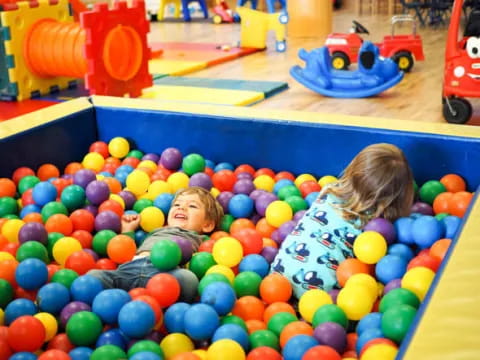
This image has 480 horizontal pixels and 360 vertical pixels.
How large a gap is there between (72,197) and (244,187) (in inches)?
19.2

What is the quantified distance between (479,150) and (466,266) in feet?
2.55

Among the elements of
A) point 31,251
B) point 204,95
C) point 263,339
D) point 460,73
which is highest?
point 460,73

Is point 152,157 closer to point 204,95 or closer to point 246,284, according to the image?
point 246,284

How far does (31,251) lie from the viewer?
5.33 feet

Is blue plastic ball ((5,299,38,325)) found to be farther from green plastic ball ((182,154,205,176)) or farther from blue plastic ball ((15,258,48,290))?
green plastic ball ((182,154,205,176))

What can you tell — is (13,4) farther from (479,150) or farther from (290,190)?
(479,150)

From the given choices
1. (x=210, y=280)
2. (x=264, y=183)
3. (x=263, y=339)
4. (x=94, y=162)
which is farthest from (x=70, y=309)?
(x=94, y=162)

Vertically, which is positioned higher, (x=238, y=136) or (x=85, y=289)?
(x=238, y=136)

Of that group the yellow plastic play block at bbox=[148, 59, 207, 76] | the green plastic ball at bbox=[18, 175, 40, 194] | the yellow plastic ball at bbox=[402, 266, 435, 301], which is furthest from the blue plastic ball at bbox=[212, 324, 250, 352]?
the yellow plastic play block at bbox=[148, 59, 207, 76]

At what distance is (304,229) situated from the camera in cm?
167

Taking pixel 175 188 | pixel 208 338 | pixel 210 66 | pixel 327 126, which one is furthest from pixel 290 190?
pixel 210 66

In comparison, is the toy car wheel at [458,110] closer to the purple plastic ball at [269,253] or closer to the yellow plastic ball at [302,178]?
the yellow plastic ball at [302,178]

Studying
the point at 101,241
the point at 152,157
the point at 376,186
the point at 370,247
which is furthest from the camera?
the point at 152,157

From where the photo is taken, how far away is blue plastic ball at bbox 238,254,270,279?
1639 mm
